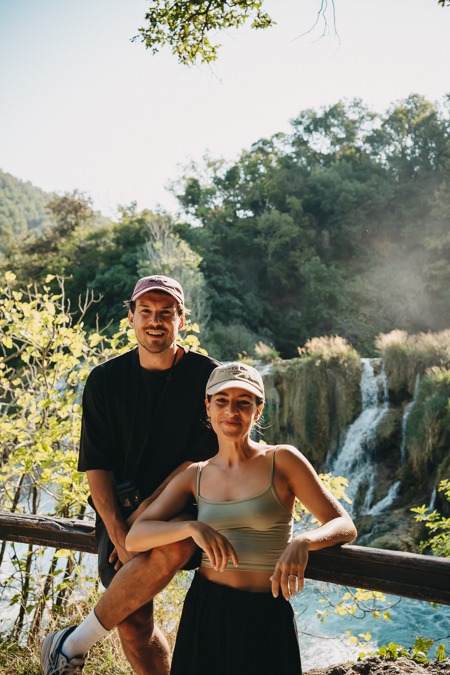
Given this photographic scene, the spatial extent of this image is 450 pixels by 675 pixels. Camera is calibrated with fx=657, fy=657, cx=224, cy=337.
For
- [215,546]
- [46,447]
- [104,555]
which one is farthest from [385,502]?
[215,546]

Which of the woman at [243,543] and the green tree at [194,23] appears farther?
the green tree at [194,23]

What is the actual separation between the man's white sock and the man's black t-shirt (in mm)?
517

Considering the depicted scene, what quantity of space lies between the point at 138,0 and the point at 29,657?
182 inches

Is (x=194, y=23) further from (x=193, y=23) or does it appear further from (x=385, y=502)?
(x=385, y=502)

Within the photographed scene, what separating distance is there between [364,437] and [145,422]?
38.8ft

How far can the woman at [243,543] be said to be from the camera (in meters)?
2.15

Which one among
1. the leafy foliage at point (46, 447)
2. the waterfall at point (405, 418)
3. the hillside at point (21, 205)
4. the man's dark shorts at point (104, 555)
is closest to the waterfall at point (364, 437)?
the waterfall at point (405, 418)

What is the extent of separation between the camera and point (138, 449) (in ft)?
8.82

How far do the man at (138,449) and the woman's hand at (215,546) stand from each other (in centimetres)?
21

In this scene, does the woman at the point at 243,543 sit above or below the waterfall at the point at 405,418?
below

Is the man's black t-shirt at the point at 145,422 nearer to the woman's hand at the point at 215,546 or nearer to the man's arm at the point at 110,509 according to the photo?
the man's arm at the point at 110,509

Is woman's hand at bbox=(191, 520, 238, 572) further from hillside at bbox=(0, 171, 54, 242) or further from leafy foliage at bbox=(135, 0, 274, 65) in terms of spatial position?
hillside at bbox=(0, 171, 54, 242)

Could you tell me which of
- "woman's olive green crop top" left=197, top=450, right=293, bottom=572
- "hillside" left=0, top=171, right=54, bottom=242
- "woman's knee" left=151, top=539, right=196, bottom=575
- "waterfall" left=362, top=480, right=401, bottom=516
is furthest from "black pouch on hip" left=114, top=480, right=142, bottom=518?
"hillside" left=0, top=171, right=54, bottom=242

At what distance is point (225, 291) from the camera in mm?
28859
